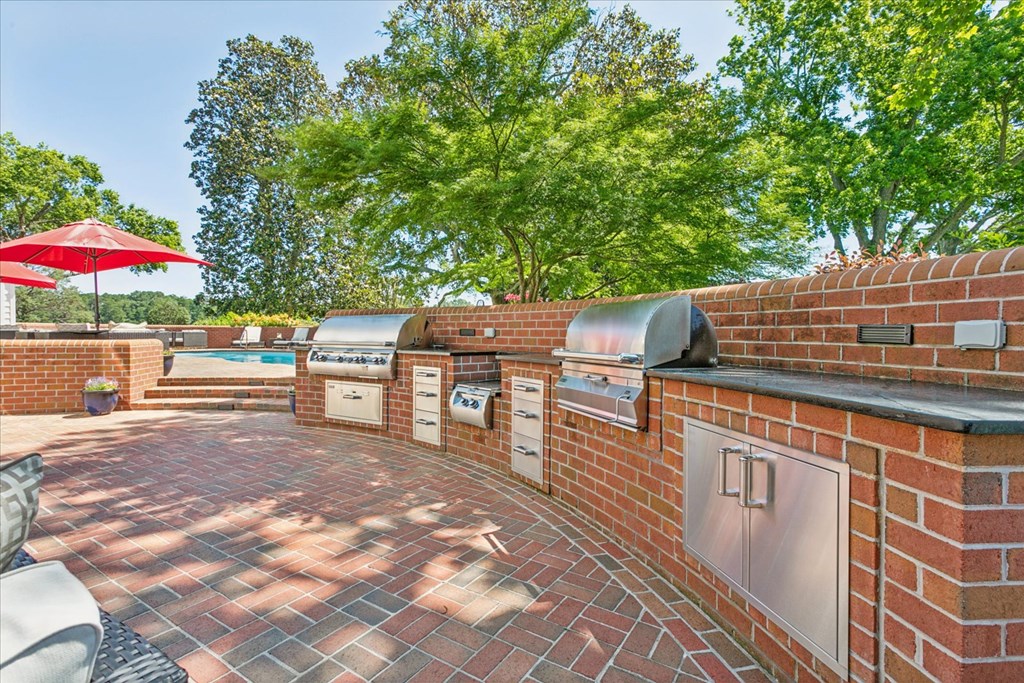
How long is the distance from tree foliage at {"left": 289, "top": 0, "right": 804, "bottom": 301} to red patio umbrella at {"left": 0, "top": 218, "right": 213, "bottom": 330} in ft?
8.00

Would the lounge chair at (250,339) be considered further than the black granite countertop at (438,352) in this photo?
Yes

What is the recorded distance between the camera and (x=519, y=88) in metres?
7.56

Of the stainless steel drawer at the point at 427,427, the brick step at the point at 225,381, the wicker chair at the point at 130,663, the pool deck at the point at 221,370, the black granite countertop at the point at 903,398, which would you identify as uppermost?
the black granite countertop at the point at 903,398

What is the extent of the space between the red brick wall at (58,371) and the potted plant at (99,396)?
0.43 m

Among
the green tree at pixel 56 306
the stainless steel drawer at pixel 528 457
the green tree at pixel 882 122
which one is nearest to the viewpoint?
the stainless steel drawer at pixel 528 457

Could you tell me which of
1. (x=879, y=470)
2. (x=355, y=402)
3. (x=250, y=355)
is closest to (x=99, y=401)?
(x=355, y=402)

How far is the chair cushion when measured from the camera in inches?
34.5

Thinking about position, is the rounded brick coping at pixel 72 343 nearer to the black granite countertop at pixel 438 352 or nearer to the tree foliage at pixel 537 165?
the tree foliage at pixel 537 165

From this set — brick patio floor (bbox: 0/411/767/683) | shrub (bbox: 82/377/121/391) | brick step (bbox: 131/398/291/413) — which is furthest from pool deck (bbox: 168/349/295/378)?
brick patio floor (bbox: 0/411/767/683)

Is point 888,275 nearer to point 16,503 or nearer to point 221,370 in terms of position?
point 16,503

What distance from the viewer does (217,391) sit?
846 centimetres

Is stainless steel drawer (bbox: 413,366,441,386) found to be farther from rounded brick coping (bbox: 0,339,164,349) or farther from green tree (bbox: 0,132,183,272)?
green tree (bbox: 0,132,183,272)

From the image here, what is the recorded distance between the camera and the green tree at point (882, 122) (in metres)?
13.5

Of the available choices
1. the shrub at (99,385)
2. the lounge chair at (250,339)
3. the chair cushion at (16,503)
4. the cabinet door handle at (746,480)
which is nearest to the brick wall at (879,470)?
the cabinet door handle at (746,480)
